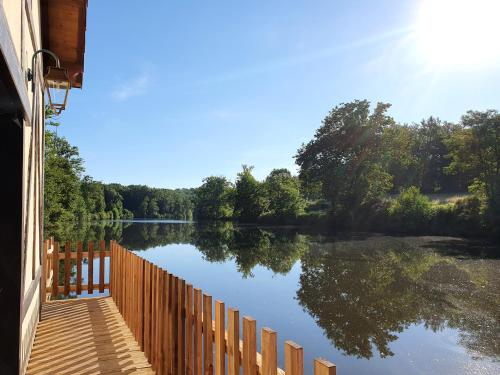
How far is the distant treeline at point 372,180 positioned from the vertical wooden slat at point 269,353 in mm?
34511

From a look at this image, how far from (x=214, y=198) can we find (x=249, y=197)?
24420 millimetres

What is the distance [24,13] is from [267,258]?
17885 mm

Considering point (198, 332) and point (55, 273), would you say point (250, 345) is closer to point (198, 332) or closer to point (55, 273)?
point (198, 332)

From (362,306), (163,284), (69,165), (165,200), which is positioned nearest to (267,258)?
(362,306)

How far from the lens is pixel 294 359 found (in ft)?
5.96

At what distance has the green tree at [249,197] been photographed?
227 feet

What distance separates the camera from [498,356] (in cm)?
663

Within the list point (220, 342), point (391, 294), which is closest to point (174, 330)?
point (220, 342)

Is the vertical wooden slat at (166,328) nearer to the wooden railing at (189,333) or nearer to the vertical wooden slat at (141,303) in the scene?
the wooden railing at (189,333)

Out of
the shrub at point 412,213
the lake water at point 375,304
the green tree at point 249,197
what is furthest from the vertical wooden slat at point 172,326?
the green tree at point 249,197

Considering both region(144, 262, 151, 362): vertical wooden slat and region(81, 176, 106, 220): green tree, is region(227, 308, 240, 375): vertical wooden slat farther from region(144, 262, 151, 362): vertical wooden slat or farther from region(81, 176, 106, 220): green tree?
region(81, 176, 106, 220): green tree

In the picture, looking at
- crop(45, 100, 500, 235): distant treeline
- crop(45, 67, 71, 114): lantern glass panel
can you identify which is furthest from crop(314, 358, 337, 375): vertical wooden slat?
crop(45, 100, 500, 235): distant treeline

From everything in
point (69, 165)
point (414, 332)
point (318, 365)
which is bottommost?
point (414, 332)

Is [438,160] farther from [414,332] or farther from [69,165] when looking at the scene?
[414,332]
